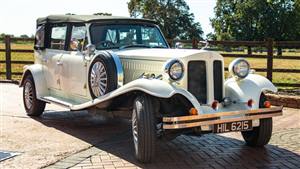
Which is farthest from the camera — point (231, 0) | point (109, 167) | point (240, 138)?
point (231, 0)

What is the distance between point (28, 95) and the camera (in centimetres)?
951

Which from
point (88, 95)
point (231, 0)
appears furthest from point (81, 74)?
point (231, 0)

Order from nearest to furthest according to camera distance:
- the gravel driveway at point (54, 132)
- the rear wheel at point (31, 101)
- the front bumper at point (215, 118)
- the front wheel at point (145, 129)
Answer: the front bumper at point (215, 118) < the front wheel at point (145, 129) < the gravel driveway at point (54, 132) < the rear wheel at point (31, 101)

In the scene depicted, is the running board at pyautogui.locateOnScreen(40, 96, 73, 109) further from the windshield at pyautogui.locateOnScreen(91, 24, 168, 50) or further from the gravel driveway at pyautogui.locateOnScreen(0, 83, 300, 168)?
the windshield at pyautogui.locateOnScreen(91, 24, 168, 50)

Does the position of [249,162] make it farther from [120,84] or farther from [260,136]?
[120,84]

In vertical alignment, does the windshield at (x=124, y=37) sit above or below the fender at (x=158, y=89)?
above

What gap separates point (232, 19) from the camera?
75.0 metres

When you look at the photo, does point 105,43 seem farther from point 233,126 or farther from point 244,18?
point 244,18

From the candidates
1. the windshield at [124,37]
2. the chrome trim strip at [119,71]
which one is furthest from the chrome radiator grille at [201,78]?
the windshield at [124,37]

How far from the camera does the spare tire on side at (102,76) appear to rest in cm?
682

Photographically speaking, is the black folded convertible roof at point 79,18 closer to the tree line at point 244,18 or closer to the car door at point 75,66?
the car door at point 75,66

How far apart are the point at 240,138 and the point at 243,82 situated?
3.95 feet

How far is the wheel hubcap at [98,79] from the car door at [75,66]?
1.64ft

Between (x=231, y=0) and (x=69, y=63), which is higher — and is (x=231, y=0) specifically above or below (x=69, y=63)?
above
